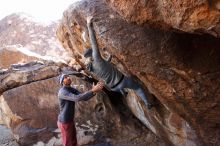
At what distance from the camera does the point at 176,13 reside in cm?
380

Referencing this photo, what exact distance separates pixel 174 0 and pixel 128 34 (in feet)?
6.03

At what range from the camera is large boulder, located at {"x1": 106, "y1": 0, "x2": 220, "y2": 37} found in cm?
360

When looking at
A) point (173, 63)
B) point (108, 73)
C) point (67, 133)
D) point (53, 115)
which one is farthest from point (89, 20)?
point (53, 115)

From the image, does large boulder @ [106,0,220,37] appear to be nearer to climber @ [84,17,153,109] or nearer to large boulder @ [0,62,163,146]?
climber @ [84,17,153,109]

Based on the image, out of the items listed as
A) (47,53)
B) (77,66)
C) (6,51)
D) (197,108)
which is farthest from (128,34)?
(47,53)

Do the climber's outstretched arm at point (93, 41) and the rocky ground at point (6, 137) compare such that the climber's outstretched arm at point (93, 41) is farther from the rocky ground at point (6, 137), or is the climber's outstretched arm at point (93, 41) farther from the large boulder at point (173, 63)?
the rocky ground at point (6, 137)

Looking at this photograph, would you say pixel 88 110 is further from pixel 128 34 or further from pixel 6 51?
pixel 6 51

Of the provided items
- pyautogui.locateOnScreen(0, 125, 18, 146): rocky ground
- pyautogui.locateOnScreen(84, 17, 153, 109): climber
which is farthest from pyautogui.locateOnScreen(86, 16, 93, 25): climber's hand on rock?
pyautogui.locateOnScreen(0, 125, 18, 146): rocky ground

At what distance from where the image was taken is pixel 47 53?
2367 cm

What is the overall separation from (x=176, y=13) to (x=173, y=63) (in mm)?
1466

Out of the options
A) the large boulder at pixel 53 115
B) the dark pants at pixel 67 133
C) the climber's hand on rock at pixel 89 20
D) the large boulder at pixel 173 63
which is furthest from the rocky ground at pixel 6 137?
the climber's hand on rock at pixel 89 20

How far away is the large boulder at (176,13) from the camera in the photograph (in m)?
3.60

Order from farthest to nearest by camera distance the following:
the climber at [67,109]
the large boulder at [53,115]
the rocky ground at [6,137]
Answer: the rocky ground at [6,137], the large boulder at [53,115], the climber at [67,109]

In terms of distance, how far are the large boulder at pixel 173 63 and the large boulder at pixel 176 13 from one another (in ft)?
1.74
